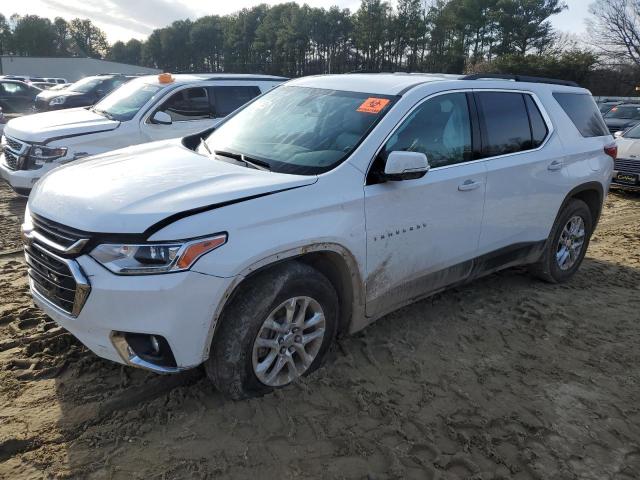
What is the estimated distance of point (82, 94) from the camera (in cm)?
1568

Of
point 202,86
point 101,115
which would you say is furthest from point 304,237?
point 101,115

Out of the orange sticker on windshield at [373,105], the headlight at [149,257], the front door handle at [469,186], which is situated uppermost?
the orange sticker on windshield at [373,105]

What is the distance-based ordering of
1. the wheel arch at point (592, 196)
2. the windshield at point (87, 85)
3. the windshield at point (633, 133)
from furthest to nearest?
the windshield at point (87, 85) < the windshield at point (633, 133) < the wheel arch at point (592, 196)

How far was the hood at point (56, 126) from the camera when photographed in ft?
22.6

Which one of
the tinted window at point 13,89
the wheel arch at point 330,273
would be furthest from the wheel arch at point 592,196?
the tinted window at point 13,89

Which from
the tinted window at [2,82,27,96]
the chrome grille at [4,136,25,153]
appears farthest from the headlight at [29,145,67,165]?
the tinted window at [2,82,27,96]

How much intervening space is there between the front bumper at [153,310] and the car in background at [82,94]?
1414 cm

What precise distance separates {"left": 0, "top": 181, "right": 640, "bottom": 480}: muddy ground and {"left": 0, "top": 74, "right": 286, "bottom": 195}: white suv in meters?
3.15

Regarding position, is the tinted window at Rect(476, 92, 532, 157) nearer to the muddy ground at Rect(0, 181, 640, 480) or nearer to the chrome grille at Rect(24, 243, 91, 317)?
the muddy ground at Rect(0, 181, 640, 480)

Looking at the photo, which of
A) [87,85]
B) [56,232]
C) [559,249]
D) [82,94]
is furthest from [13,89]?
[559,249]

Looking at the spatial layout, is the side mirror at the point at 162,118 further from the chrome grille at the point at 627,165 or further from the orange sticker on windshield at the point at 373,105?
the chrome grille at the point at 627,165

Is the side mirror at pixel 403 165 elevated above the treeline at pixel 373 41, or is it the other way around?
the treeline at pixel 373 41

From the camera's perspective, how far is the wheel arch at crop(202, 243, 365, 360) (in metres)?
2.74

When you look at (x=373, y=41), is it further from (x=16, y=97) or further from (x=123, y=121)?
(x=123, y=121)
